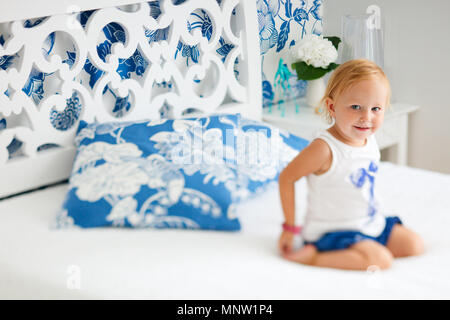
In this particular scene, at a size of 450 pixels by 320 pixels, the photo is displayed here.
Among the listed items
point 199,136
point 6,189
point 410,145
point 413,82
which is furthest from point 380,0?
point 6,189

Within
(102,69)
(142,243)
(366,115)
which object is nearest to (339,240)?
(366,115)

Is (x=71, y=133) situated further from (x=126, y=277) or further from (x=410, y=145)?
(x=410, y=145)

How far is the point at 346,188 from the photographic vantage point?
1.36 m

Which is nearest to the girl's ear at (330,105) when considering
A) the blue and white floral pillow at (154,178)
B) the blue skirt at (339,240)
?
the blue skirt at (339,240)

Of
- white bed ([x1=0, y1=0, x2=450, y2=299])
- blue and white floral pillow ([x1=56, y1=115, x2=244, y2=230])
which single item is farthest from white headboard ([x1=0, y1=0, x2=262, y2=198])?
blue and white floral pillow ([x1=56, y1=115, x2=244, y2=230])

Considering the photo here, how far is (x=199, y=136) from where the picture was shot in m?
1.87

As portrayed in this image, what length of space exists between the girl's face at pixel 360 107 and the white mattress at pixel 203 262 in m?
0.31

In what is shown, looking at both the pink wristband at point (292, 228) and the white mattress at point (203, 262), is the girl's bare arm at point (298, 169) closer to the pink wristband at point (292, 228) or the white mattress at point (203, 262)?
the pink wristband at point (292, 228)

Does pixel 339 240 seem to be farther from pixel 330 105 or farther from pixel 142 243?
pixel 142 243

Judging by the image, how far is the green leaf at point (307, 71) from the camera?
8.35ft

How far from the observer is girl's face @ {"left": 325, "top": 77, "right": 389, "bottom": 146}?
4.25 ft

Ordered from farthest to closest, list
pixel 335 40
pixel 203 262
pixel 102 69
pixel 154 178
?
pixel 335 40, pixel 102 69, pixel 154 178, pixel 203 262

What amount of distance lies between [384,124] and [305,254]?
4.22 ft
